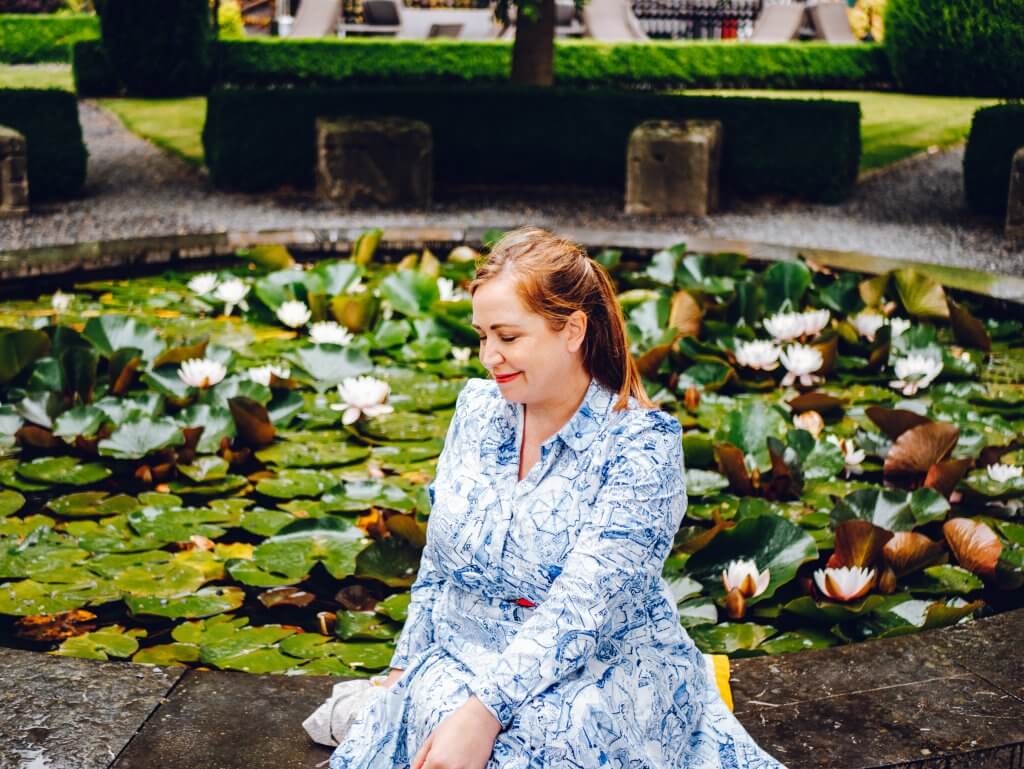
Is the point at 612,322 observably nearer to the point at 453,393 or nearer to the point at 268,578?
the point at 268,578

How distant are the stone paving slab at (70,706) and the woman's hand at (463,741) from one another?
628 mm

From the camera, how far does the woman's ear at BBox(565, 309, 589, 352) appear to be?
1.79 metres

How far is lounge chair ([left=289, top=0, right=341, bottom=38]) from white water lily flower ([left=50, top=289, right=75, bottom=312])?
1779 centimetres

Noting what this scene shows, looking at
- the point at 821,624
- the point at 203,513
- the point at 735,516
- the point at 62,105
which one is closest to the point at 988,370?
the point at 735,516

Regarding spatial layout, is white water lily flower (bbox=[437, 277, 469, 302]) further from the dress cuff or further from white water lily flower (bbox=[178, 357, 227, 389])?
the dress cuff

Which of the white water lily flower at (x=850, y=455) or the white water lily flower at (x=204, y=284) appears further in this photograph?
the white water lily flower at (x=204, y=284)

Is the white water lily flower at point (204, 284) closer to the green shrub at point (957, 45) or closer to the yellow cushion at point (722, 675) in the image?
the yellow cushion at point (722, 675)

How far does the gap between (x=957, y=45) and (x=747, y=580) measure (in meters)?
12.0

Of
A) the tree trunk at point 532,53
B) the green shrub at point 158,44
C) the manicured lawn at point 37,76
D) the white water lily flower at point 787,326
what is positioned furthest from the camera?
the manicured lawn at point 37,76

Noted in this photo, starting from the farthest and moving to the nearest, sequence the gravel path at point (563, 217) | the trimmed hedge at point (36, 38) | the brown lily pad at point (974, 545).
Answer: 1. the trimmed hedge at point (36, 38)
2. the gravel path at point (563, 217)
3. the brown lily pad at point (974, 545)

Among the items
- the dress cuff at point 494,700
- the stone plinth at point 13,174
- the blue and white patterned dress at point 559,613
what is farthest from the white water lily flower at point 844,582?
the stone plinth at point 13,174

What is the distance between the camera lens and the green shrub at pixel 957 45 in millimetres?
11586

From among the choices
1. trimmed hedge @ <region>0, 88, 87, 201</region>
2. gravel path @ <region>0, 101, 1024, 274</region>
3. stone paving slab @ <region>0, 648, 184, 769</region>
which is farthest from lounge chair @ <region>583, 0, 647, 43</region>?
stone paving slab @ <region>0, 648, 184, 769</region>

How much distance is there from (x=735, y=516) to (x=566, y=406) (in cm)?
154
